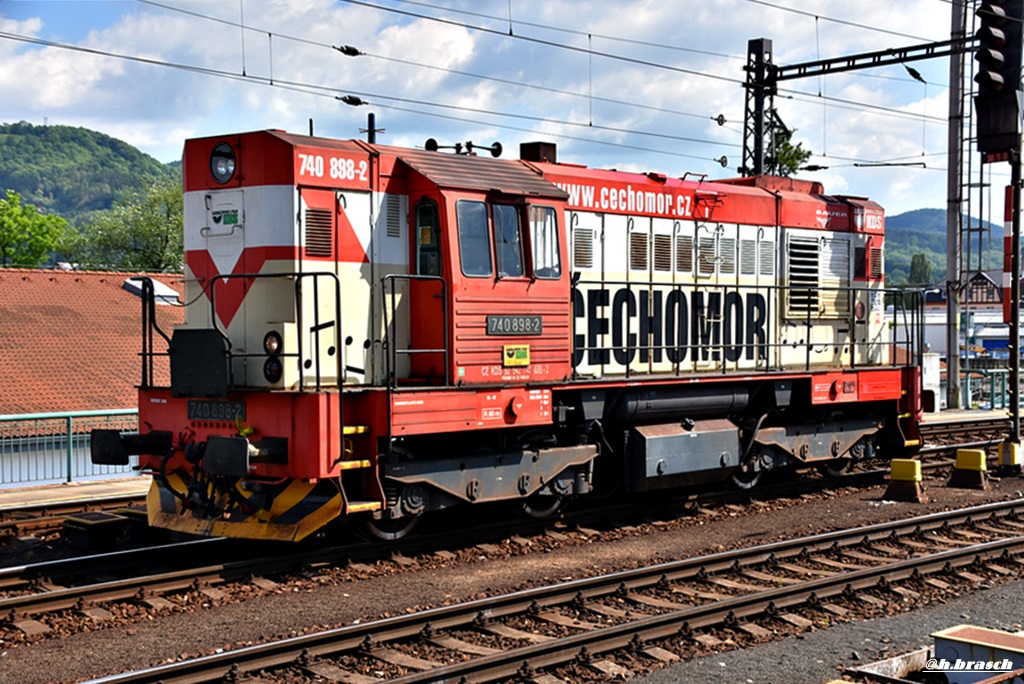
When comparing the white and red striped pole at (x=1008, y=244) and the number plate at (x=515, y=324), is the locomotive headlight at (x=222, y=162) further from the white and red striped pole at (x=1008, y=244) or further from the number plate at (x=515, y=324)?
the white and red striped pole at (x=1008, y=244)

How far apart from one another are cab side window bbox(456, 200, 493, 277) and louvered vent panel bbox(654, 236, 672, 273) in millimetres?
3207

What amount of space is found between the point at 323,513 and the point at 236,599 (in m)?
1.03

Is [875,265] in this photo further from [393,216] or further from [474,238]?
[393,216]

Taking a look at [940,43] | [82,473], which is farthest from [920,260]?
[82,473]

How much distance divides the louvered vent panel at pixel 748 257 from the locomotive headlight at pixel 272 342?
678 cm

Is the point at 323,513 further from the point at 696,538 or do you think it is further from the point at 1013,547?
the point at 1013,547

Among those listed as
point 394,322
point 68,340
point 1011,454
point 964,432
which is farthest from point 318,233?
point 964,432

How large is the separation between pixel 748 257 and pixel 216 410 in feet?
24.7

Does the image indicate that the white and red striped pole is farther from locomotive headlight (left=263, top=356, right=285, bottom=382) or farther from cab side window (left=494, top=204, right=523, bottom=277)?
locomotive headlight (left=263, top=356, right=285, bottom=382)

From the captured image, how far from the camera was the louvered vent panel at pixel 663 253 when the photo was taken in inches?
515

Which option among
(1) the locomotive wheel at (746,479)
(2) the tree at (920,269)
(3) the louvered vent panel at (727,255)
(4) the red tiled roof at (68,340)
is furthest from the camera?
(2) the tree at (920,269)

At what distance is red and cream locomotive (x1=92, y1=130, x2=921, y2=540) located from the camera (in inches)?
377

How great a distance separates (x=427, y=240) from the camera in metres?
10.5

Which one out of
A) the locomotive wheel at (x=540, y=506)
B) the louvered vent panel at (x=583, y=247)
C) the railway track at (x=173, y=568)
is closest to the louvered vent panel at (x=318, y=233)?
the railway track at (x=173, y=568)
